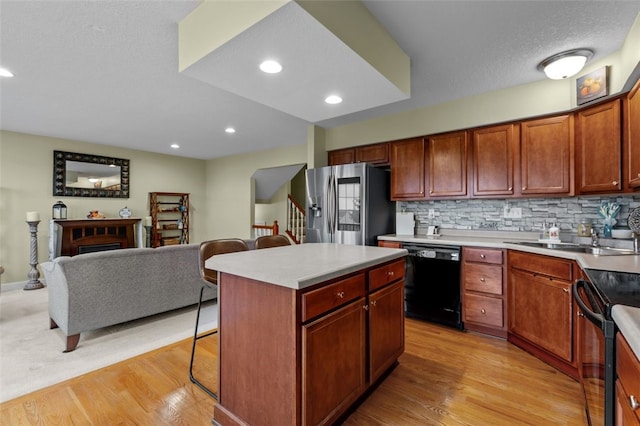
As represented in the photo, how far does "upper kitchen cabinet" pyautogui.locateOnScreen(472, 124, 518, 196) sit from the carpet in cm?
334

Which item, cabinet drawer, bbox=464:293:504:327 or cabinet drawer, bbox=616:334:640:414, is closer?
cabinet drawer, bbox=616:334:640:414

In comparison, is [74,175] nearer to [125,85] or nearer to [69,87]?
[69,87]

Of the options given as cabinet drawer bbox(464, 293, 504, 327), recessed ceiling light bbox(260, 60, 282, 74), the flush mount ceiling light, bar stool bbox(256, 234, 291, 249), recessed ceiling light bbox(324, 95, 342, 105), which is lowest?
cabinet drawer bbox(464, 293, 504, 327)

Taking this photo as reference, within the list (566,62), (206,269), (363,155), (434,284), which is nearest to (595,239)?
(434,284)

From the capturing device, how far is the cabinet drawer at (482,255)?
278 centimetres

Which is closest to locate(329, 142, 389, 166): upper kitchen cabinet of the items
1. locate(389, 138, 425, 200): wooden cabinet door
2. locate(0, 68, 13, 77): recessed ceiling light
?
locate(389, 138, 425, 200): wooden cabinet door

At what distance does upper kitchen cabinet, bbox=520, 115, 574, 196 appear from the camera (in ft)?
8.96

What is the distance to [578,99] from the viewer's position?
260 centimetres

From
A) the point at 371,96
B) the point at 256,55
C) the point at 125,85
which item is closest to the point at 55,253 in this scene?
the point at 125,85

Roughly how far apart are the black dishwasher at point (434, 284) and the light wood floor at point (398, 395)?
55cm

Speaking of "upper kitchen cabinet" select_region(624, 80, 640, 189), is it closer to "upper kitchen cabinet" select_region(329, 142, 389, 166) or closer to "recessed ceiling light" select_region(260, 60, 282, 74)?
"upper kitchen cabinet" select_region(329, 142, 389, 166)

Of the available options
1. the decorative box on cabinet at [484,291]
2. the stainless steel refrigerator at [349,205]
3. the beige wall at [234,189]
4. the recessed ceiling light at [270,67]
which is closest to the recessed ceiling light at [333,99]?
the recessed ceiling light at [270,67]

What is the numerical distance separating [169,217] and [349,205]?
518 cm

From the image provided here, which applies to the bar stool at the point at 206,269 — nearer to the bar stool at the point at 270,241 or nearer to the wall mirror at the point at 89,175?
the bar stool at the point at 270,241
